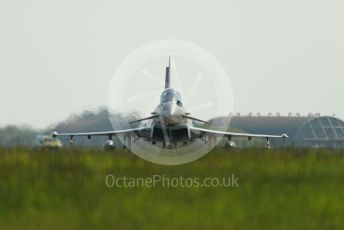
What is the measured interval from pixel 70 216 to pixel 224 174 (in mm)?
8568

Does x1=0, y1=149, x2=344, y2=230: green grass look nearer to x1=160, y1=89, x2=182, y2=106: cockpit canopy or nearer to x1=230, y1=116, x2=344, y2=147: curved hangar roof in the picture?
x1=160, y1=89, x2=182, y2=106: cockpit canopy

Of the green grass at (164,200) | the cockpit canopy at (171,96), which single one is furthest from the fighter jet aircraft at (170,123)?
the green grass at (164,200)

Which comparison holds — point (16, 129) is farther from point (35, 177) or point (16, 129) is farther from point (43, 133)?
point (35, 177)

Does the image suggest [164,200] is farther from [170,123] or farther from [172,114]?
[170,123]

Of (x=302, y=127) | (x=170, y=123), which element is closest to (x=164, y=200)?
(x=170, y=123)

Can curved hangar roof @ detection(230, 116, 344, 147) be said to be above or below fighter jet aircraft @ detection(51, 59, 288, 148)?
above

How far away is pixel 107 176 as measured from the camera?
21.3 metres

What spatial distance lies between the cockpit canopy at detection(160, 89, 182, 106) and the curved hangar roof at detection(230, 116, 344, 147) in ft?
277

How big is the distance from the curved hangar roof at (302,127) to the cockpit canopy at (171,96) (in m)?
84.6

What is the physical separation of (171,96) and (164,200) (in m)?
24.7

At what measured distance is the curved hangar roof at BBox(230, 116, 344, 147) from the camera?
130 meters

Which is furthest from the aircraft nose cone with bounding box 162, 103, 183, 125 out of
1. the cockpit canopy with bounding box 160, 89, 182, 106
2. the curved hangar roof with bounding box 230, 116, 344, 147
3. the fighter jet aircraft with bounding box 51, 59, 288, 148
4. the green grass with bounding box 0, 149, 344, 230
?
the curved hangar roof with bounding box 230, 116, 344, 147

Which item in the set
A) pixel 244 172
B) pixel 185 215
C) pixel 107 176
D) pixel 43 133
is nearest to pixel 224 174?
pixel 244 172

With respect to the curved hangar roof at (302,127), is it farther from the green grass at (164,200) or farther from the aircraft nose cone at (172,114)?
the green grass at (164,200)
